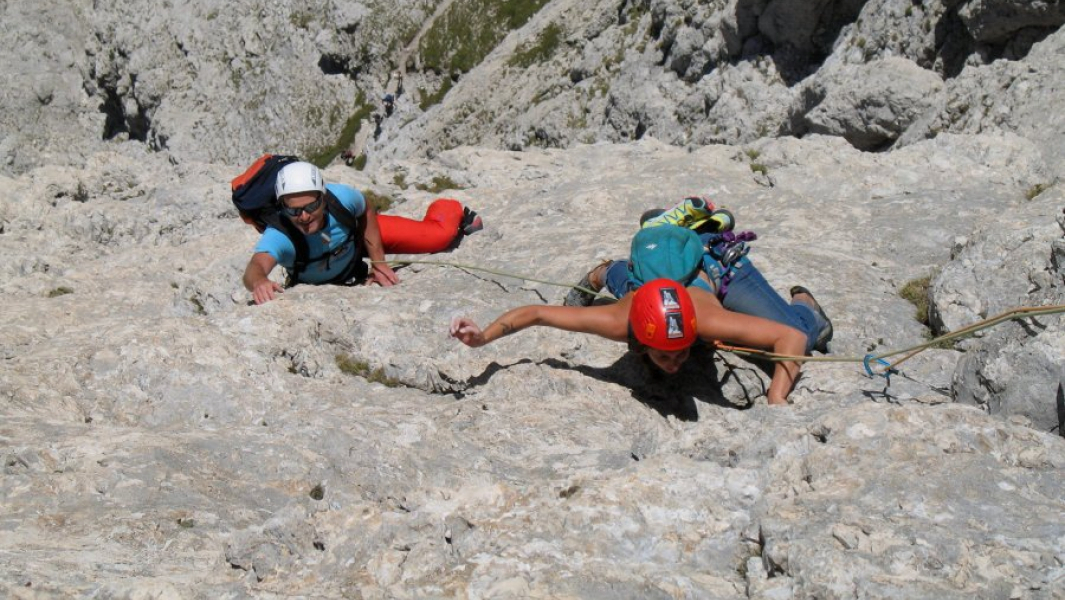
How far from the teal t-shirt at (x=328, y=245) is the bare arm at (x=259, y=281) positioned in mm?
353

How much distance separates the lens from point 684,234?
8938 millimetres

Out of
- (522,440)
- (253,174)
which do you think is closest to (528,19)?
(253,174)

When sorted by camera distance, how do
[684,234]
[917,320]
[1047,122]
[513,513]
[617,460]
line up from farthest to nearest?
[1047,122] → [917,320] → [684,234] → [617,460] → [513,513]

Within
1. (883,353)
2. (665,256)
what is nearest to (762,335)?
(665,256)

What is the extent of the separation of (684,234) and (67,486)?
19.8 ft

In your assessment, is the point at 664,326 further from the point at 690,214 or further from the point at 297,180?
the point at 297,180

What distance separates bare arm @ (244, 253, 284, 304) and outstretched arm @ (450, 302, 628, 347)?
9.20 feet

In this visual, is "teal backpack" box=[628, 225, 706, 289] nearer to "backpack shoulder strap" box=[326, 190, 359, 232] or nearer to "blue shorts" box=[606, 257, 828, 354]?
"blue shorts" box=[606, 257, 828, 354]

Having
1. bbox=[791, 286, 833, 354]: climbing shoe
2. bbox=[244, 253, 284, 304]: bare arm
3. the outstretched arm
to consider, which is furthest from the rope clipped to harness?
bbox=[244, 253, 284, 304]: bare arm

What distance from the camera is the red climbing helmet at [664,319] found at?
715cm

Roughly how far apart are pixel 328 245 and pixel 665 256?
425cm

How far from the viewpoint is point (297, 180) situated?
9.50 metres

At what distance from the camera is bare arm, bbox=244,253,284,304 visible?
9227mm

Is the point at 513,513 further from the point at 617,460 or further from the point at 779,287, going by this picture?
the point at 779,287
